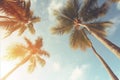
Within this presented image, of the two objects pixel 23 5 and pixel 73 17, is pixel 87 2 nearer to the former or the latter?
pixel 73 17

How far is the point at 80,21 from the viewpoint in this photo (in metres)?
18.6

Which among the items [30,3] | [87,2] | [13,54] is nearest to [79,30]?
[87,2]

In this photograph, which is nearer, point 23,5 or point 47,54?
point 23,5

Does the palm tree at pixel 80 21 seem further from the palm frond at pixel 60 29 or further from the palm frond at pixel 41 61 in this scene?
the palm frond at pixel 41 61

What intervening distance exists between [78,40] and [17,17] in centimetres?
483

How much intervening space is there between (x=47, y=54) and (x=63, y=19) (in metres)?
5.94

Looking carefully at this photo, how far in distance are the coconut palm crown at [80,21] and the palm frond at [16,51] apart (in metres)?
3.72

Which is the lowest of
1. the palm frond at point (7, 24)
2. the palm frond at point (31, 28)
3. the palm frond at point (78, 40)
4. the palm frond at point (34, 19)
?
the palm frond at point (7, 24)

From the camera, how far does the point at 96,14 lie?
18.0 metres

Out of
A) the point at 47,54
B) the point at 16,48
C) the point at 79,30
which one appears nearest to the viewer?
the point at 79,30

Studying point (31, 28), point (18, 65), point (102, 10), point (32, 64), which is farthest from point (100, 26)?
point (32, 64)

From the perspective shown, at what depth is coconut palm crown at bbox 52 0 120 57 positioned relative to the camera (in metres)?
17.8

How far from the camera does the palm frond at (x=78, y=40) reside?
18.3 metres

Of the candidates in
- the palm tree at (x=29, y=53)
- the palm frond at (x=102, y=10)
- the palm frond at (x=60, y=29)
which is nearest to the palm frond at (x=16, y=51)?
the palm tree at (x=29, y=53)
